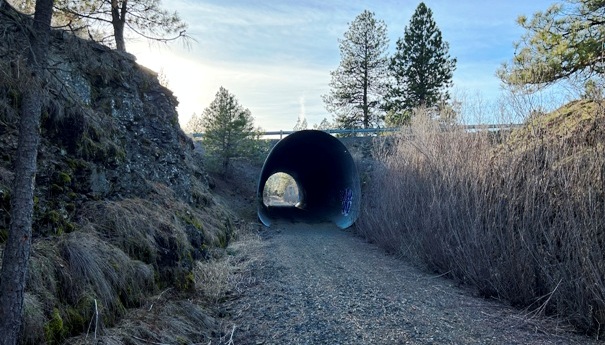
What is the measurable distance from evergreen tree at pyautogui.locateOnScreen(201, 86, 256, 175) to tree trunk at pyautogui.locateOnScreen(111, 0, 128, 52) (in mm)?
6684

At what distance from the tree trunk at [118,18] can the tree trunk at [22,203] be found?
1.09 m

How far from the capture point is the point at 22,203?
306 centimetres

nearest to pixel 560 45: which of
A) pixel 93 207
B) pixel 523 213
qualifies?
pixel 523 213

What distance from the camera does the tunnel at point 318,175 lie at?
14.9m

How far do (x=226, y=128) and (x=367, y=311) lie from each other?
46.5 ft

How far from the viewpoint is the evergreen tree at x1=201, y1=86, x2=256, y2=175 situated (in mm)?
18141

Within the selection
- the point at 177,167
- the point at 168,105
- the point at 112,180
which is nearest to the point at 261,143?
the point at 168,105

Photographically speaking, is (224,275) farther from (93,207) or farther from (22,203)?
(22,203)

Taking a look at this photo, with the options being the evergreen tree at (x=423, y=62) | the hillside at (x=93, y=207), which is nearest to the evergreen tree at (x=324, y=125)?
the evergreen tree at (x=423, y=62)

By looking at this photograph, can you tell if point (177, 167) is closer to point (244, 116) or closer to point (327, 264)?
point (327, 264)

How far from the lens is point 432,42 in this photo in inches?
1056

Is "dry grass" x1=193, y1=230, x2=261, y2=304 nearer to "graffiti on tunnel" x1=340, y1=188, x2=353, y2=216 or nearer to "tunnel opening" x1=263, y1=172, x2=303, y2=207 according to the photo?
"graffiti on tunnel" x1=340, y1=188, x2=353, y2=216

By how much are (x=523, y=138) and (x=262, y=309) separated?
5068 millimetres

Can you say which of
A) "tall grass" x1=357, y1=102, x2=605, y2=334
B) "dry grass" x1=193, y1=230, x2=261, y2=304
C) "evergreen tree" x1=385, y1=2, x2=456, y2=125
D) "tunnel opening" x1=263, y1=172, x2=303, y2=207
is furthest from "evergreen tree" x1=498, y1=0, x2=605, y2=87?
"tunnel opening" x1=263, y1=172, x2=303, y2=207
